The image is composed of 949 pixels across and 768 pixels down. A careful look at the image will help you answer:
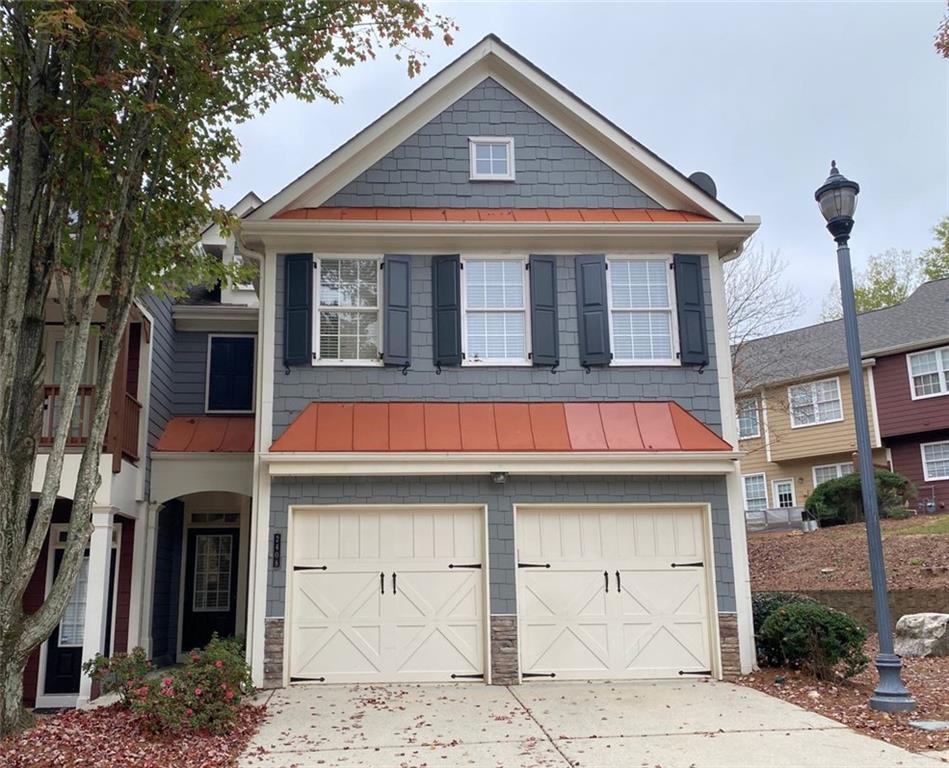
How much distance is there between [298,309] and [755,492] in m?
20.2

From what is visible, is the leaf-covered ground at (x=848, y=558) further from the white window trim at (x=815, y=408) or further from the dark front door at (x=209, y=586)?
the dark front door at (x=209, y=586)

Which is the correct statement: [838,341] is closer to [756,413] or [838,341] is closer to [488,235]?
[756,413]

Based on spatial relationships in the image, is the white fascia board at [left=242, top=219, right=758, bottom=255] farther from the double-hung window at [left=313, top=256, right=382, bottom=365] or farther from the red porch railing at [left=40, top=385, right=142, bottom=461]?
the red porch railing at [left=40, top=385, right=142, bottom=461]

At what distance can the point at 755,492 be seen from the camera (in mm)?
26500

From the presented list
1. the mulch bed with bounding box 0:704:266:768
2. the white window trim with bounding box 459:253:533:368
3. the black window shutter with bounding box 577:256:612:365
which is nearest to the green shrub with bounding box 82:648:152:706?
the mulch bed with bounding box 0:704:266:768

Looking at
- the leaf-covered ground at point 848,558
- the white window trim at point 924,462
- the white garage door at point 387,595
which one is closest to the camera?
the white garage door at point 387,595

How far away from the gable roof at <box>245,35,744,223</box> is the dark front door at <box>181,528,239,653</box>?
6.26 metres

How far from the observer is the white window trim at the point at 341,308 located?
10.2m

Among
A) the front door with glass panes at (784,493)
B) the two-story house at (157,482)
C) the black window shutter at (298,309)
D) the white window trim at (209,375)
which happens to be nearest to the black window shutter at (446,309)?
the black window shutter at (298,309)

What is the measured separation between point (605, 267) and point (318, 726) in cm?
635

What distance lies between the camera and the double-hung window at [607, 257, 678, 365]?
10469 millimetres

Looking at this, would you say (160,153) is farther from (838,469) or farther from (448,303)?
(838,469)

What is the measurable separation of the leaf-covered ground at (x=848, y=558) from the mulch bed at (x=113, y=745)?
428 inches

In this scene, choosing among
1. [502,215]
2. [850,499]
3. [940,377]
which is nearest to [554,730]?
[502,215]
